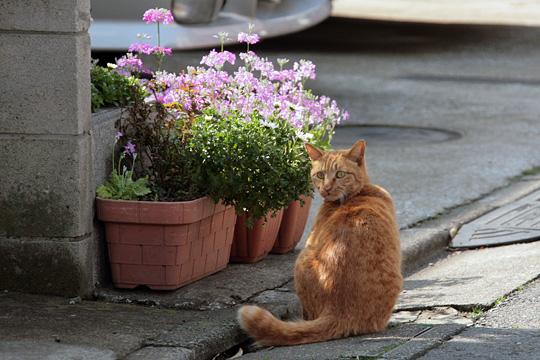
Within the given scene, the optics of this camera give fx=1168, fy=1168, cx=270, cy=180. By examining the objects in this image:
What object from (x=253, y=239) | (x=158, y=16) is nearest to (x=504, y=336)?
(x=253, y=239)

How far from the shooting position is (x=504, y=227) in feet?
22.6

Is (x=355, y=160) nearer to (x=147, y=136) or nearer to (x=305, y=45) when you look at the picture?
(x=147, y=136)

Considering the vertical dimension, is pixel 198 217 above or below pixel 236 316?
above

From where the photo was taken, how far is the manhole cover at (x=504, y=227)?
21.9 feet

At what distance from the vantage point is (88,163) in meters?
5.23

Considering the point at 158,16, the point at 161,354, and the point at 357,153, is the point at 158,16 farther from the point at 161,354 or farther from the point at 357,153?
the point at 161,354

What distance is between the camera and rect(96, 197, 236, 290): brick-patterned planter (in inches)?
206

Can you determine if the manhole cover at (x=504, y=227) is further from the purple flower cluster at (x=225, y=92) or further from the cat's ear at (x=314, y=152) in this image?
the cat's ear at (x=314, y=152)

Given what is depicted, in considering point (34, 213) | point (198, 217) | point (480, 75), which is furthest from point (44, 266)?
point (480, 75)

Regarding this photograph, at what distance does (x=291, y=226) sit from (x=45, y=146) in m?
1.59

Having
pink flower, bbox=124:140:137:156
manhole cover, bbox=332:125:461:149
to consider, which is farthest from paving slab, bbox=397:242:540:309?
manhole cover, bbox=332:125:461:149

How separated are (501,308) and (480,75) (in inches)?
325

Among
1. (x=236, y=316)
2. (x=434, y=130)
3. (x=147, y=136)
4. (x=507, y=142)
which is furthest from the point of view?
(x=434, y=130)

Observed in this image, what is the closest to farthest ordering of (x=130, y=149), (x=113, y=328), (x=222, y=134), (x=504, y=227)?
(x=113, y=328)
(x=222, y=134)
(x=130, y=149)
(x=504, y=227)
